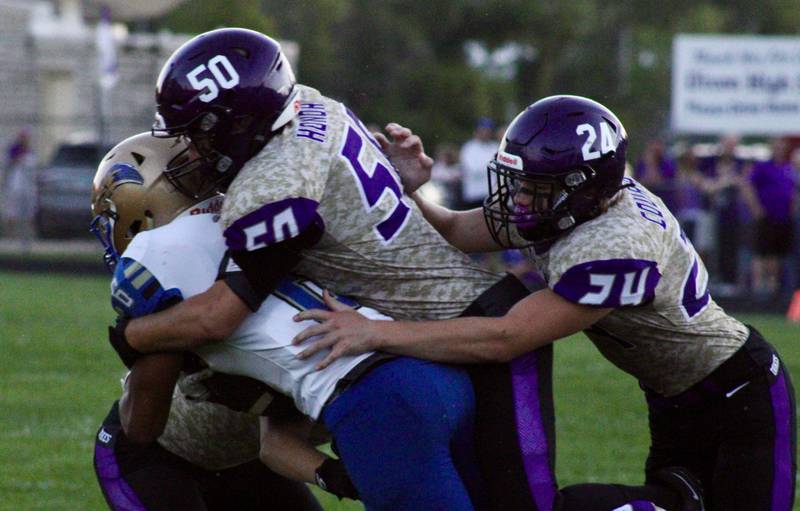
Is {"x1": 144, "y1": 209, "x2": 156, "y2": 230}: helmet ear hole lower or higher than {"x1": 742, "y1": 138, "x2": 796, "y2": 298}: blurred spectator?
higher

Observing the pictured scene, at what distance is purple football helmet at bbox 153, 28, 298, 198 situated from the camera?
3488mm

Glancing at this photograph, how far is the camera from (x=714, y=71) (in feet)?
48.8

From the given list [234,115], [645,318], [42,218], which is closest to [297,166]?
[234,115]

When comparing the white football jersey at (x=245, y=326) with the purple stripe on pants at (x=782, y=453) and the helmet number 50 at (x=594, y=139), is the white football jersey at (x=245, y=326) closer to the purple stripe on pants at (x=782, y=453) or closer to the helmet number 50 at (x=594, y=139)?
the helmet number 50 at (x=594, y=139)

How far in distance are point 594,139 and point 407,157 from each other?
765 millimetres

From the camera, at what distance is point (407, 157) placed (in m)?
4.29

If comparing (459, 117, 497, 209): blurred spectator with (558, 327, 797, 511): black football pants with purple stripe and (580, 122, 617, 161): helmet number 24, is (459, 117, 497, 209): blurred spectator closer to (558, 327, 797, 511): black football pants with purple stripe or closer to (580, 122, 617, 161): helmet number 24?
(558, 327, 797, 511): black football pants with purple stripe

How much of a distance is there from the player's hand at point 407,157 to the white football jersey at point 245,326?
0.95 meters

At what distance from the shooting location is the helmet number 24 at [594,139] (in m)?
3.71

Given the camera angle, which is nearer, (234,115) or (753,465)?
(234,115)

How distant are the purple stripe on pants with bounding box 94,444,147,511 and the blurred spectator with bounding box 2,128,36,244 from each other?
14.4 meters

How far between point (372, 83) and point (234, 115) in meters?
29.9

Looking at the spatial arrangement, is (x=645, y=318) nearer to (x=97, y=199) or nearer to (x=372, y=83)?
(x=97, y=199)

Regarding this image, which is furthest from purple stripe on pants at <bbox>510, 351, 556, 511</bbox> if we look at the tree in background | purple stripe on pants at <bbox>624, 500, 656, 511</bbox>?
the tree in background
